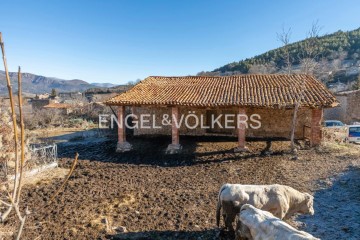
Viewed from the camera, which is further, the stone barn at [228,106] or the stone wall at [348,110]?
the stone wall at [348,110]

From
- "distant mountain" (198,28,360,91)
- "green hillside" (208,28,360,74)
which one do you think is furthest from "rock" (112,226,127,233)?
"green hillside" (208,28,360,74)

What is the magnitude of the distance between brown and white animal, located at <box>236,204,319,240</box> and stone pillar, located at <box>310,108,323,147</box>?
976cm

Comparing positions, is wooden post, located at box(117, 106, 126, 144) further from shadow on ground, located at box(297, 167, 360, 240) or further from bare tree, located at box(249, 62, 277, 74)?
bare tree, located at box(249, 62, 277, 74)

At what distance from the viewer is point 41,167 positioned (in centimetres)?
1073

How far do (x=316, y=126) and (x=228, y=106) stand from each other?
4.54 m

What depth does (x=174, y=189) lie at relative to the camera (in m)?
8.56

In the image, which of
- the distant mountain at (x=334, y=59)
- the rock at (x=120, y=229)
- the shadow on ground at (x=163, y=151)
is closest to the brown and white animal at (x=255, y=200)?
the rock at (x=120, y=229)

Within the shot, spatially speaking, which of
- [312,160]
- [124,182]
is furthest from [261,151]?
[124,182]

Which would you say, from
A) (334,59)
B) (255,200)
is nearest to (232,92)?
(255,200)

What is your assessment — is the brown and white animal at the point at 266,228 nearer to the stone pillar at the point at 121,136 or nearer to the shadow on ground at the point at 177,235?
the shadow on ground at the point at 177,235

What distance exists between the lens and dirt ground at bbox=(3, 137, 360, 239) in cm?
598

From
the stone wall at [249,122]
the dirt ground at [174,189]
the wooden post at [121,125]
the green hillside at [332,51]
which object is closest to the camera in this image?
the dirt ground at [174,189]

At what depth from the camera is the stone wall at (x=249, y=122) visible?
15414 mm

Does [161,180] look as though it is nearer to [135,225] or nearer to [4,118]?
[135,225]
